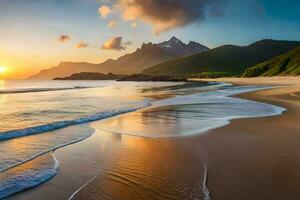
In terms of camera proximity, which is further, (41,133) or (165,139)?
(41,133)

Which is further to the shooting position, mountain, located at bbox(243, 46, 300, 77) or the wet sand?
mountain, located at bbox(243, 46, 300, 77)

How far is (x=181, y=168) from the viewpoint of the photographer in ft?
22.1

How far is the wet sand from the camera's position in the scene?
5328 millimetres

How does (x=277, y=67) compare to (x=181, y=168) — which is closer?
(x=181, y=168)

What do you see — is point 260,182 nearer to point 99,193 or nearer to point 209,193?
point 209,193

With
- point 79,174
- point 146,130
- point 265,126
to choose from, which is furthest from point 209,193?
point 265,126

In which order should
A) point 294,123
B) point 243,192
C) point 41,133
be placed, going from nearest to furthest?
point 243,192 → point 41,133 → point 294,123

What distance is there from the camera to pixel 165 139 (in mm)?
10141

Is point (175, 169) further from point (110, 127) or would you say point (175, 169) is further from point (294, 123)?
point (294, 123)

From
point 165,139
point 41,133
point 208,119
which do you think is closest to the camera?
point 165,139

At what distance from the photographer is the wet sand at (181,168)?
5.33 meters

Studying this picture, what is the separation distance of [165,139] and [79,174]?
4242mm

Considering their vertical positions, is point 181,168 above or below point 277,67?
below

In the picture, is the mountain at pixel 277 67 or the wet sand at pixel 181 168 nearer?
the wet sand at pixel 181 168
